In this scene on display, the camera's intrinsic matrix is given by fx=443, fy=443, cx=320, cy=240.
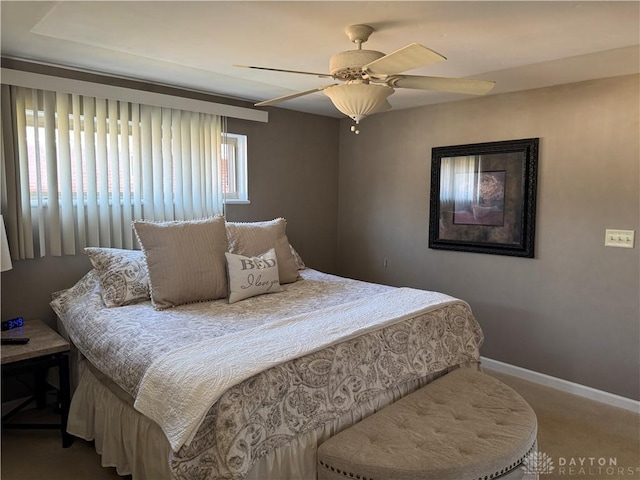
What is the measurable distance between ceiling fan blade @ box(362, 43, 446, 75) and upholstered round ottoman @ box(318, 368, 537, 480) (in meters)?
1.45

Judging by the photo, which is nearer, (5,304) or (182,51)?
(182,51)

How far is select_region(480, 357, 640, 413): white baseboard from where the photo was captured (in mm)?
2933

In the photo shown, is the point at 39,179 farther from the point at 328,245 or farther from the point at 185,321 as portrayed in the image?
the point at 328,245

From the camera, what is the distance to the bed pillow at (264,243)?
3.01m

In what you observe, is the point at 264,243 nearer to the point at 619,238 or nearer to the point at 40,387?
the point at 40,387

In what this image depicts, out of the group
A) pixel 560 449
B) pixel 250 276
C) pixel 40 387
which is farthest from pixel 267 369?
pixel 40 387

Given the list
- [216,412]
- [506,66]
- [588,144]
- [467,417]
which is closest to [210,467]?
[216,412]

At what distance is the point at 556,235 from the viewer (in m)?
3.17

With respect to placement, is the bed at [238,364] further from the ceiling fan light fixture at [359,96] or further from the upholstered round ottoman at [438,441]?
the ceiling fan light fixture at [359,96]

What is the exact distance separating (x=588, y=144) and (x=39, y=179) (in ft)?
11.6

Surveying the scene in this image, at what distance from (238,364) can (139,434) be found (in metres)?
0.68

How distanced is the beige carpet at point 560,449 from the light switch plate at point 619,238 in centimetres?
109

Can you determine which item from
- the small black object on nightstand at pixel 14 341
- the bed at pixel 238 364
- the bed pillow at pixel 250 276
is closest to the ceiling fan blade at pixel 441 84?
the bed at pixel 238 364

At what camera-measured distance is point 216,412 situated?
153cm
